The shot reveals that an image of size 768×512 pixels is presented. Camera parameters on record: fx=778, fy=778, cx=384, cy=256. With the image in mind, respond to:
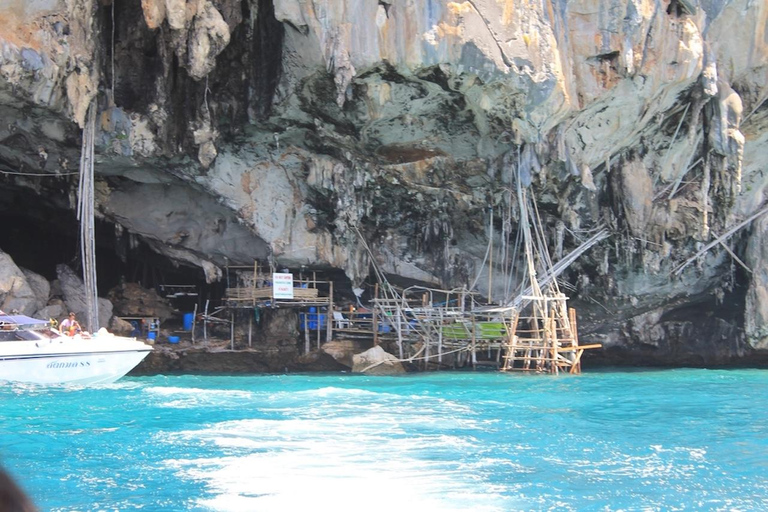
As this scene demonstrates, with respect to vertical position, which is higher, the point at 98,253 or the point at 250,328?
the point at 98,253

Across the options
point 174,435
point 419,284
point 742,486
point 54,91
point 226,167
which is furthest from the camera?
point 419,284

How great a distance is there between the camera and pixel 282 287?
28078 millimetres

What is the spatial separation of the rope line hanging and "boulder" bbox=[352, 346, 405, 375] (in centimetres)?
865

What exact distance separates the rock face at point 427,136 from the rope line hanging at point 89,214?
64 centimetres

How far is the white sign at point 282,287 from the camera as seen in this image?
Answer: 2788cm

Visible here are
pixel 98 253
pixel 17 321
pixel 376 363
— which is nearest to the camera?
pixel 17 321

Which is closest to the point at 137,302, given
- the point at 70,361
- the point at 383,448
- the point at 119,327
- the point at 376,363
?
the point at 119,327

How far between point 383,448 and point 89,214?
1450 cm

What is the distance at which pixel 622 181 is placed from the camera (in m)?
26.7

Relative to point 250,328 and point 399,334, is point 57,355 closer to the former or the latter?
point 250,328

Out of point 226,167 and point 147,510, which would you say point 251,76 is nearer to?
point 226,167

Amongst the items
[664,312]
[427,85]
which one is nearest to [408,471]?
[427,85]

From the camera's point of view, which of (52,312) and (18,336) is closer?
(18,336)

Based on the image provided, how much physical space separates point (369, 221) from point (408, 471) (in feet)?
61.0
